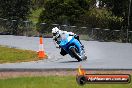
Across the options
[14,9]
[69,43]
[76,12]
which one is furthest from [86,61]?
[76,12]

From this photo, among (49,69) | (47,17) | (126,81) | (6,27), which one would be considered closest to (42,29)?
(6,27)

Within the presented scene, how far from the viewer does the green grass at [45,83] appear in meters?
14.9

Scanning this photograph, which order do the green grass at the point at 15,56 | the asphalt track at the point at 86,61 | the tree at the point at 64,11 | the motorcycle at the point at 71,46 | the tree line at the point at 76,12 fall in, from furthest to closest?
the tree at the point at 64,11 < the tree line at the point at 76,12 < the green grass at the point at 15,56 < the motorcycle at the point at 71,46 < the asphalt track at the point at 86,61

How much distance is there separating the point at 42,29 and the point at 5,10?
5041mm

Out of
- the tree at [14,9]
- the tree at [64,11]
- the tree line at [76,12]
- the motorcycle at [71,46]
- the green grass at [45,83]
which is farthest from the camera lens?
the tree at [64,11]

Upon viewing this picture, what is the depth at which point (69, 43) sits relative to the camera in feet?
76.5

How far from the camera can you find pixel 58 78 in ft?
54.4

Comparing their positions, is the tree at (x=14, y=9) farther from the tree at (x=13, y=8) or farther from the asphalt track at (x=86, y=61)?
the asphalt track at (x=86, y=61)

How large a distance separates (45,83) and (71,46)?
806 cm

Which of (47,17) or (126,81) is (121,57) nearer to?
(126,81)

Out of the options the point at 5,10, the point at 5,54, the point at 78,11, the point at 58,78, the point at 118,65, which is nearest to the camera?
the point at 58,78

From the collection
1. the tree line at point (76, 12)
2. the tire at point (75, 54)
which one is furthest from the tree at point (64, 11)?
the tire at point (75, 54)

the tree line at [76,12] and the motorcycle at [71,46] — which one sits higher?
the motorcycle at [71,46]

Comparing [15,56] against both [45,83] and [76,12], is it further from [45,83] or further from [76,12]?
[76,12]
